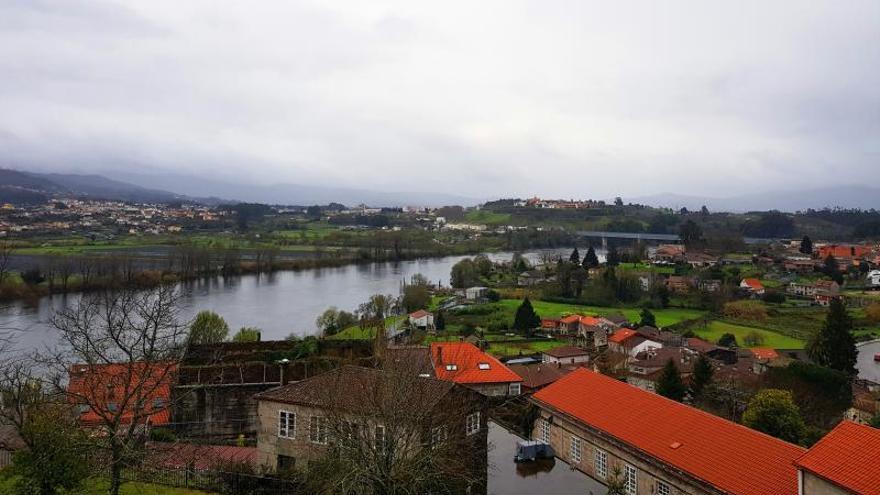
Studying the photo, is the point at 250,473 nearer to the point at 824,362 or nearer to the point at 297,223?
the point at 824,362

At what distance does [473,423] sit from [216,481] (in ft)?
11.1

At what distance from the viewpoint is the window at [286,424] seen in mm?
9938

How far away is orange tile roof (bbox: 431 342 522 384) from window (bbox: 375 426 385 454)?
7.39 meters

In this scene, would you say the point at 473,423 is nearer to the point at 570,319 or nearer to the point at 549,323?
the point at 549,323

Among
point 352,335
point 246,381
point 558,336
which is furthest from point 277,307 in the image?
point 246,381


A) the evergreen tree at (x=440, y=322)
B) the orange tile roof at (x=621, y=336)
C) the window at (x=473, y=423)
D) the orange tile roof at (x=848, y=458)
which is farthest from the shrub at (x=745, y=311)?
the window at (x=473, y=423)

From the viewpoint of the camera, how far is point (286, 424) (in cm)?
998

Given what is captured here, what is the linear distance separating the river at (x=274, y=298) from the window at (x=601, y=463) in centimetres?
1840

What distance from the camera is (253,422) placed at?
1296cm

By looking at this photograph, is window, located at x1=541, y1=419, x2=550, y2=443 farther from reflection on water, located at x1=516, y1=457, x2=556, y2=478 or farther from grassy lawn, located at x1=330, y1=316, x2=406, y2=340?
grassy lawn, located at x1=330, y1=316, x2=406, y2=340

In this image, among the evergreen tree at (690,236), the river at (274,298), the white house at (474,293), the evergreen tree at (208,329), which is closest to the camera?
the evergreen tree at (208,329)

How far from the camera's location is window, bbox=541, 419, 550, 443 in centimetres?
1232

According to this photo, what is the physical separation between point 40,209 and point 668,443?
92.2 meters

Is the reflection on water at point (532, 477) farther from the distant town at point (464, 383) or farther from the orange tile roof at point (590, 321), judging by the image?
the orange tile roof at point (590, 321)
